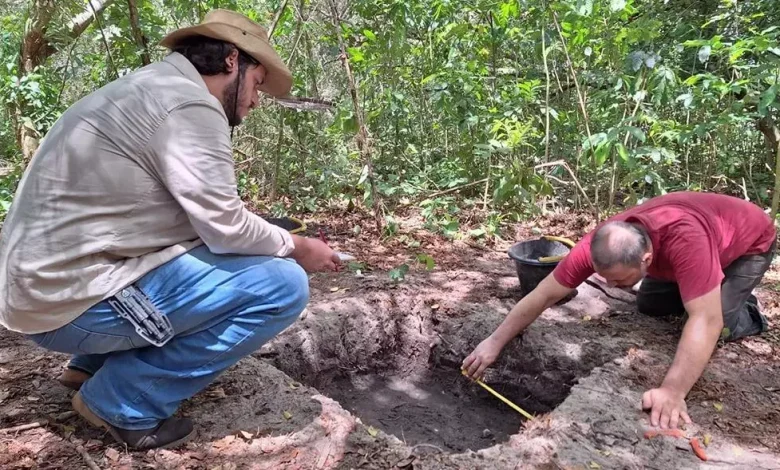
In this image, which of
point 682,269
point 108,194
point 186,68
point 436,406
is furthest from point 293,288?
point 682,269

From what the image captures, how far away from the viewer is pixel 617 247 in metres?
2.33

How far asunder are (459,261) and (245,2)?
12.8 feet

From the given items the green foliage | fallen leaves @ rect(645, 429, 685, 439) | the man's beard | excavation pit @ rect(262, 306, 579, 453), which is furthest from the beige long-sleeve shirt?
the green foliage

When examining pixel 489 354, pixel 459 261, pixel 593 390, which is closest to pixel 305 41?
pixel 459 261

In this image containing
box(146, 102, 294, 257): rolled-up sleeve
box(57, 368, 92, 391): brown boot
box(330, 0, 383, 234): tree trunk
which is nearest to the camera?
box(146, 102, 294, 257): rolled-up sleeve

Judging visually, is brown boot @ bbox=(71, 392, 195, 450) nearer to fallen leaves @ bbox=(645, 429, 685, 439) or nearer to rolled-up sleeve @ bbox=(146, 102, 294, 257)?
rolled-up sleeve @ bbox=(146, 102, 294, 257)

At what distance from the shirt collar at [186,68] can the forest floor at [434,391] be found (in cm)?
125

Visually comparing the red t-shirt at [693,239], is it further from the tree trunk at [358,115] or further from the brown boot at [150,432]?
the tree trunk at [358,115]

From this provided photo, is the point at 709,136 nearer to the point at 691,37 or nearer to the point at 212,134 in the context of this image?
the point at 691,37

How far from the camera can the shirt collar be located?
1.95 metres

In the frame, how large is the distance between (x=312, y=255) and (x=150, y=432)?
0.84m

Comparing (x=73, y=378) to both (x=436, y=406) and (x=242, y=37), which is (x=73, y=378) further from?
(x=436, y=406)

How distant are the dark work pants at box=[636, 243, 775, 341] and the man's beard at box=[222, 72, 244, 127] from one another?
2330mm

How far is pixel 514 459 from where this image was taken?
2.10 m
